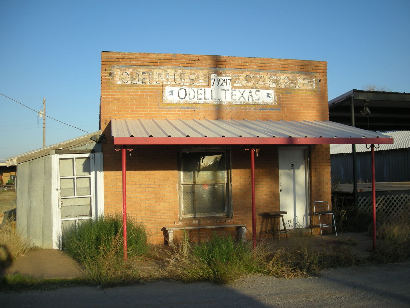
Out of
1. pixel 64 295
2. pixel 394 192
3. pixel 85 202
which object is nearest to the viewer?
pixel 64 295

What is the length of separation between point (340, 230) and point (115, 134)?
668cm

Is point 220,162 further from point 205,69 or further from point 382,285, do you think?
point 382,285

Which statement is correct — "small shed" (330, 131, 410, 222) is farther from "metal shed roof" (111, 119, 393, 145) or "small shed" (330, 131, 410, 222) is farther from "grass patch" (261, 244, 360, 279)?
"grass patch" (261, 244, 360, 279)

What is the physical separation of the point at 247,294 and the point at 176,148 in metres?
4.32

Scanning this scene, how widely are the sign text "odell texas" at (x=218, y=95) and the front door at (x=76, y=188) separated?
8.13ft

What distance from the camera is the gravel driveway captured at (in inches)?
196

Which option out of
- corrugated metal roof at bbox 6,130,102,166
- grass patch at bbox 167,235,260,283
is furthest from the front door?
grass patch at bbox 167,235,260,283

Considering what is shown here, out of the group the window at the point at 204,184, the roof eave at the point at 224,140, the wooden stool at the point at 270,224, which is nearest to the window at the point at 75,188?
the window at the point at 204,184

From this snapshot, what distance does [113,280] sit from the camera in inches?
228

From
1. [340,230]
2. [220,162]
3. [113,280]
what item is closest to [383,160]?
[340,230]

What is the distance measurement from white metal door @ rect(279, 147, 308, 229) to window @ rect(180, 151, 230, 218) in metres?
1.51

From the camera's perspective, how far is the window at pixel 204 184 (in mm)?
8938

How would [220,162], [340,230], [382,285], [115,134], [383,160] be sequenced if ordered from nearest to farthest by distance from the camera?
1. [382,285]
2. [115,134]
3. [220,162]
4. [340,230]
5. [383,160]

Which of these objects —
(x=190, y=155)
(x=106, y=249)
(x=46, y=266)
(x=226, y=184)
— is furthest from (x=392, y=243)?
(x=46, y=266)
